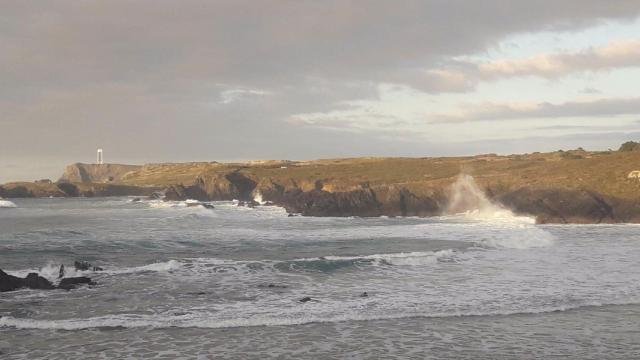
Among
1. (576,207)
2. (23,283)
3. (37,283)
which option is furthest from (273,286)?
(576,207)

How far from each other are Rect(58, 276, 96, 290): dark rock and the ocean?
45 centimetres

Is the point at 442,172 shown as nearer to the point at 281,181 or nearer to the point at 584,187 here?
the point at 281,181

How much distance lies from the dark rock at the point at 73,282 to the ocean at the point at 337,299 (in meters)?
0.45

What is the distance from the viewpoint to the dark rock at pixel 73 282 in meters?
21.5

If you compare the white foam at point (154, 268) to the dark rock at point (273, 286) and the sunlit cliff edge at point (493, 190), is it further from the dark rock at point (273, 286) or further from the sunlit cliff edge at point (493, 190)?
the sunlit cliff edge at point (493, 190)

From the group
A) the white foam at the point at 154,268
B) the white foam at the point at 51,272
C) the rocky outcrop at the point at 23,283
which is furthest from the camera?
the white foam at the point at 154,268

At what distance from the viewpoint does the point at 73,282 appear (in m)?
22.0

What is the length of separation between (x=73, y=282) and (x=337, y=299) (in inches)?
378

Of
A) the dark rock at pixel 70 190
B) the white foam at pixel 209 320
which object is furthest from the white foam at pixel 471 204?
the dark rock at pixel 70 190

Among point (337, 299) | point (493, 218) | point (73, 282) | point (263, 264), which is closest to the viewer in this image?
point (337, 299)

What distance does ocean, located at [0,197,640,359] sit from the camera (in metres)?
14.0

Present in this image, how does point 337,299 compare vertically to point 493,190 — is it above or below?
below

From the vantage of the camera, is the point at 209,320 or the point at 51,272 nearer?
the point at 209,320

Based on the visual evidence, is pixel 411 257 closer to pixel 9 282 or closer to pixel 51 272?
pixel 51 272
